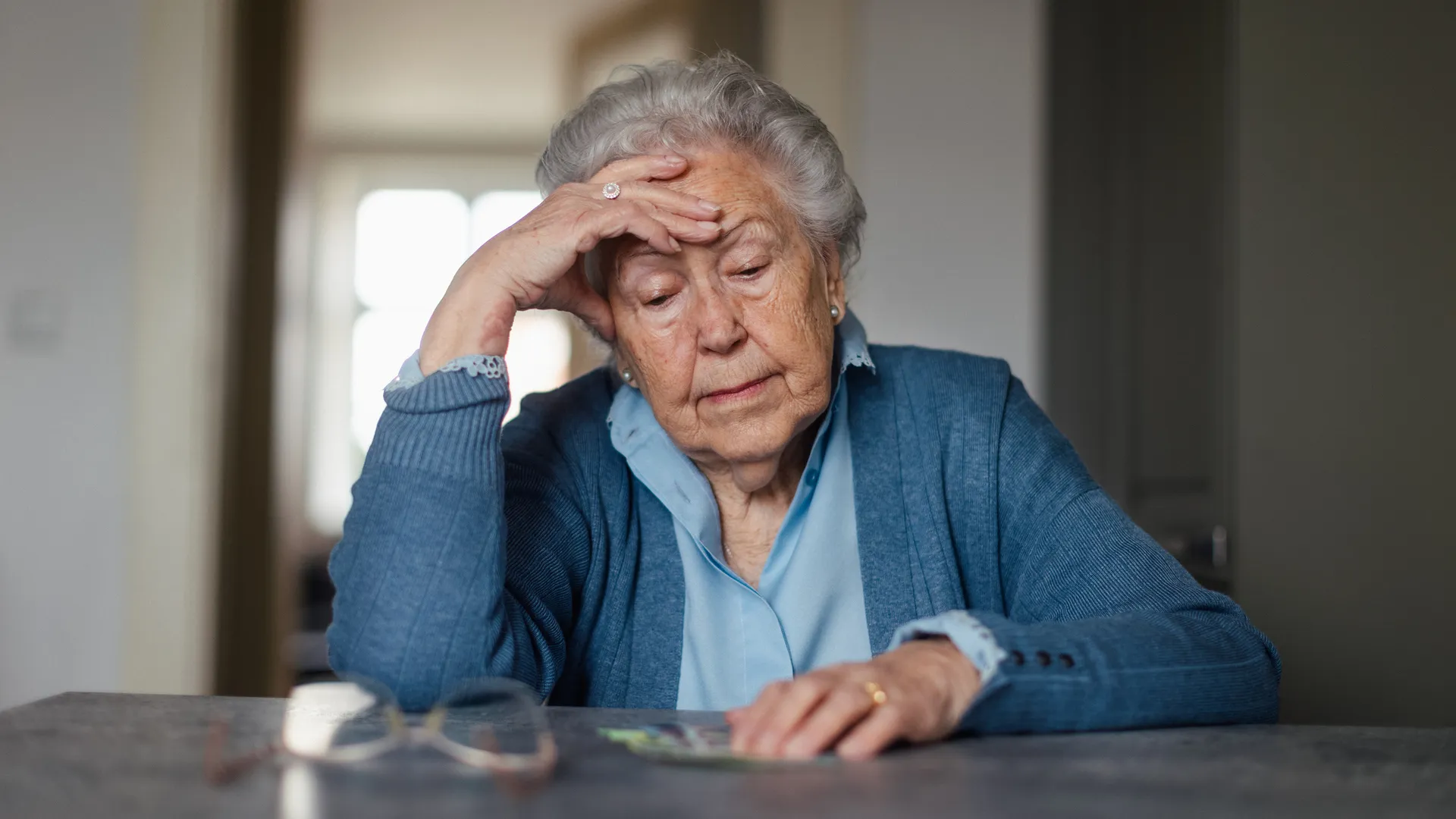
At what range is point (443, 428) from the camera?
134 cm

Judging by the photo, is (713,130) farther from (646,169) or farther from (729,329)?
(729,329)

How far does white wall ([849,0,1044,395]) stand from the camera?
3.13 meters

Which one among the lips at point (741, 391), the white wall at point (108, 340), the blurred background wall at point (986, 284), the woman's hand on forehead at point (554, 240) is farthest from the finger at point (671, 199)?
the white wall at point (108, 340)

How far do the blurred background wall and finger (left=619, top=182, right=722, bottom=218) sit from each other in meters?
0.56

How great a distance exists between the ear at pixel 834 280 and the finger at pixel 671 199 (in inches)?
9.2

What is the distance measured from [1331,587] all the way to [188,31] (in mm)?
2955

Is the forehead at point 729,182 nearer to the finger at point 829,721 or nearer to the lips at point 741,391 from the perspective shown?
the lips at point 741,391

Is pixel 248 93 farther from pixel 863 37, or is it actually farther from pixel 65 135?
pixel 863 37

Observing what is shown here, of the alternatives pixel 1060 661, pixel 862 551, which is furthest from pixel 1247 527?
pixel 1060 661

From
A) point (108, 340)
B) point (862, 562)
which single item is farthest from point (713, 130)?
point (108, 340)

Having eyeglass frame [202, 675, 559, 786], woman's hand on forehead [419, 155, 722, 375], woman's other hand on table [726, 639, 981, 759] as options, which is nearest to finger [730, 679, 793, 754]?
woman's other hand on table [726, 639, 981, 759]

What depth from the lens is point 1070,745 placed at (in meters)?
0.98

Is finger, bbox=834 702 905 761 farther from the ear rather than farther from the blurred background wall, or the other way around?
the blurred background wall

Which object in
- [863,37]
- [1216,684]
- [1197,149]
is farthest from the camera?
[863,37]
